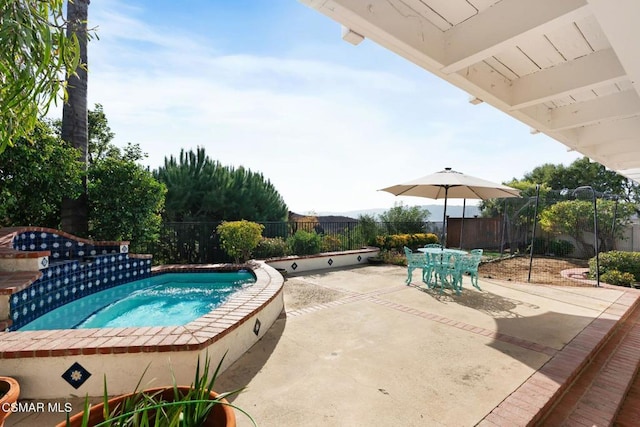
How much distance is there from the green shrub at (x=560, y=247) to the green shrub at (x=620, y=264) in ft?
17.2

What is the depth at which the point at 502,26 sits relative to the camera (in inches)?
86.7

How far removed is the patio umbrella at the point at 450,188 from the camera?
6.69 m

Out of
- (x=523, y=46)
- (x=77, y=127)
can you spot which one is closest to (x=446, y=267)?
(x=523, y=46)

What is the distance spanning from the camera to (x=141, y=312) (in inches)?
225

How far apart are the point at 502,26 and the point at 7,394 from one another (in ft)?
14.3

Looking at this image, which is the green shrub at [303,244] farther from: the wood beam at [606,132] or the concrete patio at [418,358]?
the wood beam at [606,132]

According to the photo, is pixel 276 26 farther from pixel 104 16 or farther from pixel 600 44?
pixel 600 44

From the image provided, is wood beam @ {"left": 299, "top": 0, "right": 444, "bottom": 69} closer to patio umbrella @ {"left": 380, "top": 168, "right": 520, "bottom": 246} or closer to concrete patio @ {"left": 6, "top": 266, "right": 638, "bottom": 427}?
concrete patio @ {"left": 6, "top": 266, "right": 638, "bottom": 427}

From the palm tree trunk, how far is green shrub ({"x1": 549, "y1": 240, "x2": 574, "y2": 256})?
56.0ft

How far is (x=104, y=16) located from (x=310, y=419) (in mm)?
6942

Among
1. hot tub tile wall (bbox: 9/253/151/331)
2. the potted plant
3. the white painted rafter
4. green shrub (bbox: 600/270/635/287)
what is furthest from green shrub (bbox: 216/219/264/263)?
green shrub (bbox: 600/270/635/287)

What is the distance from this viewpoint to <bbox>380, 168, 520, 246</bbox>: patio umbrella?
669cm

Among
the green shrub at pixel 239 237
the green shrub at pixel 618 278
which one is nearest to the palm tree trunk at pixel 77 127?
the green shrub at pixel 239 237

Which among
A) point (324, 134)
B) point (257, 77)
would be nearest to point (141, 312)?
point (257, 77)
